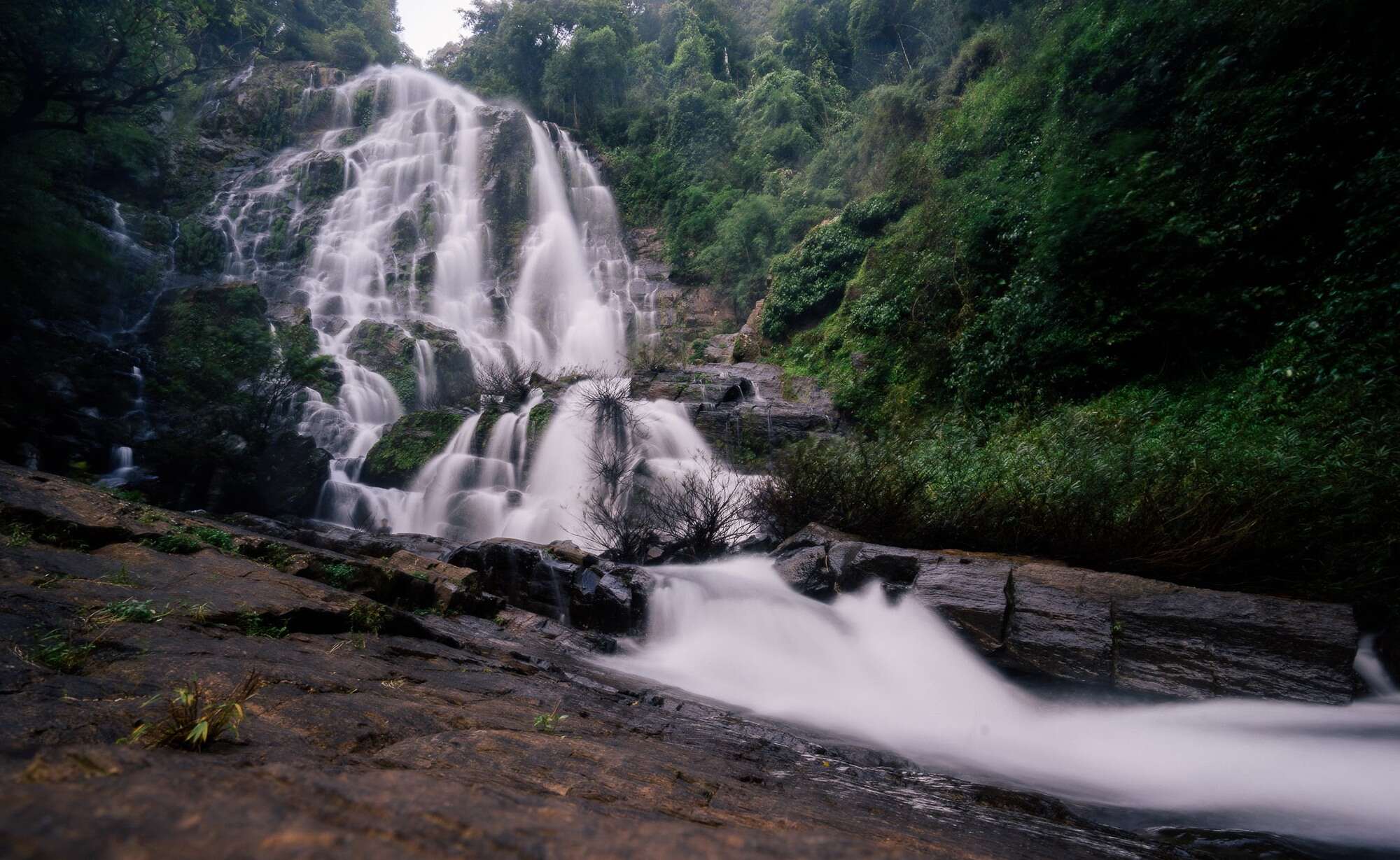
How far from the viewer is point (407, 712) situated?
2887 millimetres

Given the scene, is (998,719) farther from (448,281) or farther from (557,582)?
(448,281)

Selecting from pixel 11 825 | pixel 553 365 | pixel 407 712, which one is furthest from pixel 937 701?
pixel 553 365

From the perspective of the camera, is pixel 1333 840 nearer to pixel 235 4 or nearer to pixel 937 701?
pixel 937 701

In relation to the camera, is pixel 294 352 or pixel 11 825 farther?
pixel 294 352

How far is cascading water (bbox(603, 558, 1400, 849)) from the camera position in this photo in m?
3.98

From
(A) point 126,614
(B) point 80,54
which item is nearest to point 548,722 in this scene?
(A) point 126,614

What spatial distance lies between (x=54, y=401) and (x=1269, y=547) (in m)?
21.8

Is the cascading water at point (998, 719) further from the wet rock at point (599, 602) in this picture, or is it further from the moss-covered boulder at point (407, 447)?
the moss-covered boulder at point (407, 447)

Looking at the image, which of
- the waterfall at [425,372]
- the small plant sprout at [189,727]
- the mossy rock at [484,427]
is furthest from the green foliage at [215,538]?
the waterfall at [425,372]

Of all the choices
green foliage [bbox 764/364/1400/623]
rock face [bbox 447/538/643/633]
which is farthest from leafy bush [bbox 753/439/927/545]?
rock face [bbox 447/538/643/633]

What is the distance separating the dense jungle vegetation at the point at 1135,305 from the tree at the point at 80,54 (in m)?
16.2

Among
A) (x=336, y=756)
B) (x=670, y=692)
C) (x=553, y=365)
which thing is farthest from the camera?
(x=553, y=365)

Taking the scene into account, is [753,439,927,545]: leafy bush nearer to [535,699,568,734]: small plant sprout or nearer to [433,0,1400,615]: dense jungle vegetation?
[433,0,1400,615]: dense jungle vegetation

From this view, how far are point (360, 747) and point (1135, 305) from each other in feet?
41.1
